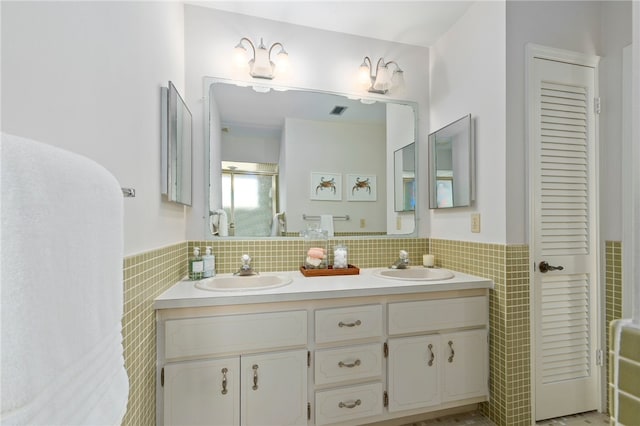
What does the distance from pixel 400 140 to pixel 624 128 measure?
1.27 meters

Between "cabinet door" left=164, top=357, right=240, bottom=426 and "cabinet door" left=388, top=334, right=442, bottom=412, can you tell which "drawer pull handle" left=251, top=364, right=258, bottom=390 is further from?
"cabinet door" left=388, top=334, right=442, bottom=412

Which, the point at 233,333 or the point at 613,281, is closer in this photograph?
the point at 233,333

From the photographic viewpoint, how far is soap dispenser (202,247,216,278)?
67.0 inches

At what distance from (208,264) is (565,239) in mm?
2134

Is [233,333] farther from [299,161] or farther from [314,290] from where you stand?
[299,161]

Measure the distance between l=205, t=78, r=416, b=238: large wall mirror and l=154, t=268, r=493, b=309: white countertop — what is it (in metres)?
0.46

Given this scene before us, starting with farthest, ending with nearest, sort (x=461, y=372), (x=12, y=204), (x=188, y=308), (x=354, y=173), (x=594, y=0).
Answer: (x=354, y=173) → (x=594, y=0) → (x=461, y=372) → (x=188, y=308) → (x=12, y=204)

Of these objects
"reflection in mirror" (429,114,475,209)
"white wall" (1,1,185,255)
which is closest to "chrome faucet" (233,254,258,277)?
"white wall" (1,1,185,255)

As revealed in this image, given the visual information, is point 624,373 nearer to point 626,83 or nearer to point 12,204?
point 12,204

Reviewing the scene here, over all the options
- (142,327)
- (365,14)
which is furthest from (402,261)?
(365,14)

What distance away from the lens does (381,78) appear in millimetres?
2111

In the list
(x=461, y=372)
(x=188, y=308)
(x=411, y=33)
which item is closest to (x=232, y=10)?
(x=411, y=33)

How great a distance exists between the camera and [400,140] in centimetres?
223

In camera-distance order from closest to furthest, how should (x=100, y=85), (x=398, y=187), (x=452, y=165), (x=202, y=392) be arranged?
(x=100, y=85)
(x=202, y=392)
(x=452, y=165)
(x=398, y=187)
